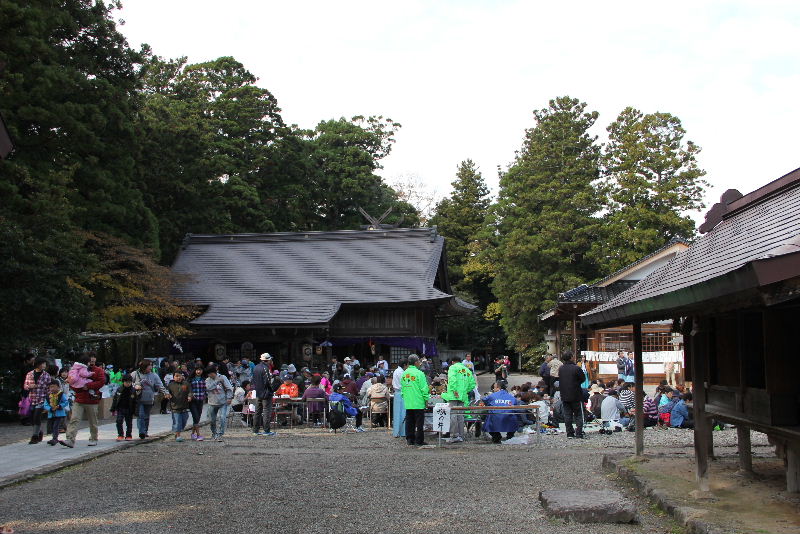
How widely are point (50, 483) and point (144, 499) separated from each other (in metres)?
2.06

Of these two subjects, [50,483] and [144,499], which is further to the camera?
[50,483]

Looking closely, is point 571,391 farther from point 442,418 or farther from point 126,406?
point 126,406

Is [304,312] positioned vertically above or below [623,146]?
below

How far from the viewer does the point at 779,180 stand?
8.87 m

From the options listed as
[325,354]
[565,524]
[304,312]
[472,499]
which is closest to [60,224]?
[304,312]

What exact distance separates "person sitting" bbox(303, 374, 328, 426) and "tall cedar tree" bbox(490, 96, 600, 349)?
22319mm

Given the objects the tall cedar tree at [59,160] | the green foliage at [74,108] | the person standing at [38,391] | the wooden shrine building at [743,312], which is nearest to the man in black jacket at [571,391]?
the wooden shrine building at [743,312]

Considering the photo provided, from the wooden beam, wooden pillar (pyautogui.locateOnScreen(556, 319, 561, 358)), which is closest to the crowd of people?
the wooden beam

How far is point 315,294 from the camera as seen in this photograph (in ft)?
104

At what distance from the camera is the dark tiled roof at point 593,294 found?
98.6 feet

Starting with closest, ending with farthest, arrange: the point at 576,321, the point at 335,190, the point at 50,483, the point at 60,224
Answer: the point at 50,483, the point at 60,224, the point at 576,321, the point at 335,190

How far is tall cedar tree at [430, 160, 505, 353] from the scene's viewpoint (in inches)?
1954

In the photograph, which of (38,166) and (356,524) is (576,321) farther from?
(356,524)

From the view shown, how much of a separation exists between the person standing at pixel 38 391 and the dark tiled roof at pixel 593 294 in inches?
809
